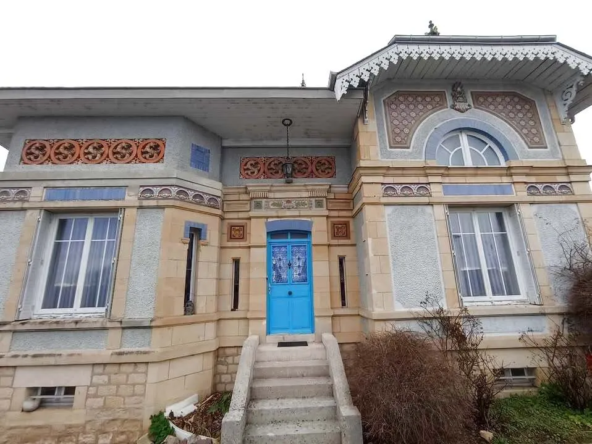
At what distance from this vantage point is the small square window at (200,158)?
578 cm

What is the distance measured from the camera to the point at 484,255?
17.6 ft

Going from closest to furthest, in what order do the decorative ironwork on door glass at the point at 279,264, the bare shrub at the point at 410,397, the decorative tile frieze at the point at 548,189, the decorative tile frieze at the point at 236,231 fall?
the bare shrub at the point at 410,397, the decorative tile frieze at the point at 548,189, the decorative ironwork on door glass at the point at 279,264, the decorative tile frieze at the point at 236,231

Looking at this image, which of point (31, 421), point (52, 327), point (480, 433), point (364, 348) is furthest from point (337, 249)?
point (31, 421)

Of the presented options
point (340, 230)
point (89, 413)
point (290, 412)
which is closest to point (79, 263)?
point (89, 413)

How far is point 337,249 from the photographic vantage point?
6074mm

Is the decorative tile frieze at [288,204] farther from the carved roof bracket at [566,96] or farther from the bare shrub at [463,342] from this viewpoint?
the carved roof bracket at [566,96]

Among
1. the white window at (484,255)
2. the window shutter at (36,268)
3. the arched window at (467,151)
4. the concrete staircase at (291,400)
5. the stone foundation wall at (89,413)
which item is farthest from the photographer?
the arched window at (467,151)

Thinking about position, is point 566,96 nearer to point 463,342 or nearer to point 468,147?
point 468,147

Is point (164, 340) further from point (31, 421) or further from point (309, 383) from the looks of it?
point (309, 383)

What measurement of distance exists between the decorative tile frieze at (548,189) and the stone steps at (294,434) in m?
5.44

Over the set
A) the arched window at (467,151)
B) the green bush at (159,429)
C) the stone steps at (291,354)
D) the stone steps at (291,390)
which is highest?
the arched window at (467,151)

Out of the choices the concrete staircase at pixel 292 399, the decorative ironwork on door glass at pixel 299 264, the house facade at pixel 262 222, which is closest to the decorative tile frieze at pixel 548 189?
the house facade at pixel 262 222

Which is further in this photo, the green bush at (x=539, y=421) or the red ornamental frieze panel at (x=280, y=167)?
the red ornamental frieze panel at (x=280, y=167)

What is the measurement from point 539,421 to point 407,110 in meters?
5.47
